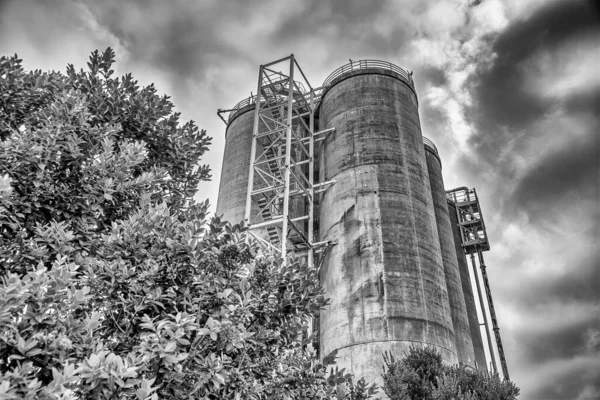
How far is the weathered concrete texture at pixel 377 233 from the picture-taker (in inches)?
718

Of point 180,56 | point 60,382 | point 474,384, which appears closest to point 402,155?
point 474,384

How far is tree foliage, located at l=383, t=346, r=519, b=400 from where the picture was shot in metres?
11.7

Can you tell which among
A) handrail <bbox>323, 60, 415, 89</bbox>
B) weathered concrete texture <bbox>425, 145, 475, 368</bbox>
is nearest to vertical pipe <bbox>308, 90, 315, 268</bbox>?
handrail <bbox>323, 60, 415, 89</bbox>

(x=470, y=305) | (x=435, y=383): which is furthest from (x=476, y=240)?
(x=435, y=383)

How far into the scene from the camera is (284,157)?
23.6m

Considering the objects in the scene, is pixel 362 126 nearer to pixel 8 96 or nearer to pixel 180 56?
pixel 180 56

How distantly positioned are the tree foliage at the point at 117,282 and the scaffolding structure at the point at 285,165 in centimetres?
1547

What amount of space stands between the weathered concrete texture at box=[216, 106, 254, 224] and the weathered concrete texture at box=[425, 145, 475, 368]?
12414 millimetres

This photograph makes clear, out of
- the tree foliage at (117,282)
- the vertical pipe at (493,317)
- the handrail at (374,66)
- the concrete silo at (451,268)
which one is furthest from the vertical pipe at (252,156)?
the vertical pipe at (493,317)

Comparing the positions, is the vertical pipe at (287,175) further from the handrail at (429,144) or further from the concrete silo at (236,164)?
the handrail at (429,144)

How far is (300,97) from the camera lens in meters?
28.8

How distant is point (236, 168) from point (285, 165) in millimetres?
7013

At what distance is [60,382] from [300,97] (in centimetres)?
2673

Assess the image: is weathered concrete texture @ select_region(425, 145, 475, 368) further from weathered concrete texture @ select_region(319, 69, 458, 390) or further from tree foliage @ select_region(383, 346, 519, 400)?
tree foliage @ select_region(383, 346, 519, 400)
